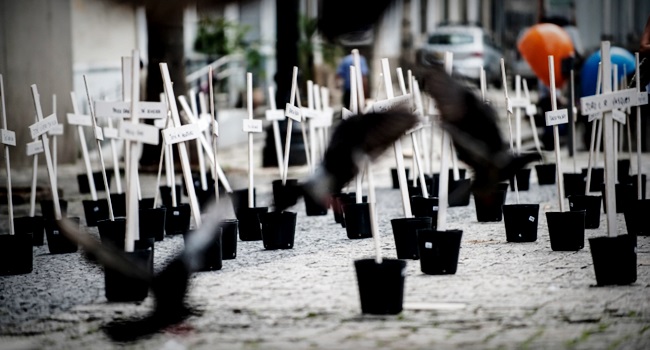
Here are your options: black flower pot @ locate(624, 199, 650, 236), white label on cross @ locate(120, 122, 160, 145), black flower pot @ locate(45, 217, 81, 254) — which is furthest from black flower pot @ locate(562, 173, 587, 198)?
white label on cross @ locate(120, 122, 160, 145)

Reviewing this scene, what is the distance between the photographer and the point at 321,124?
33.1 feet

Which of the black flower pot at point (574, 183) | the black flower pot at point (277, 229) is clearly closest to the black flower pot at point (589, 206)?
the black flower pot at point (574, 183)

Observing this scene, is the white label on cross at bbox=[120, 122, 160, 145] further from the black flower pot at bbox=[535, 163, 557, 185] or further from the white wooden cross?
the black flower pot at bbox=[535, 163, 557, 185]

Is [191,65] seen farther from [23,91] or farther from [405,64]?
[405,64]

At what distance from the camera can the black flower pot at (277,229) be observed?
309 inches

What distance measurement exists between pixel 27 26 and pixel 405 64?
11.7 meters

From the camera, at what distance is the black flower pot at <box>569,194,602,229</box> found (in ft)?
28.2

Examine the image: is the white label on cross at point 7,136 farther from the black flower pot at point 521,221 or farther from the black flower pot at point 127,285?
the black flower pot at point 521,221

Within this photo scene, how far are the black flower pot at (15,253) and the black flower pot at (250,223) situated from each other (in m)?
1.83

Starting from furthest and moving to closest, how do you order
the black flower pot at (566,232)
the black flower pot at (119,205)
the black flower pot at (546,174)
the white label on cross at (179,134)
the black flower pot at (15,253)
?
the black flower pot at (546,174) < the black flower pot at (119,205) < the black flower pot at (566,232) < the black flower pot at (15,253) < the white label on cross at (179,134)

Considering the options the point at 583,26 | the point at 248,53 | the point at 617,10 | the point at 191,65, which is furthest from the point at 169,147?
the point at 617,10

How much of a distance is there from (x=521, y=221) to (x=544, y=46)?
882 cm

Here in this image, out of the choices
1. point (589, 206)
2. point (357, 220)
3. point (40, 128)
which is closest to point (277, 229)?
point (357, 220)

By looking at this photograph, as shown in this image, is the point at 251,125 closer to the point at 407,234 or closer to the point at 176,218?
the point at 176,218
